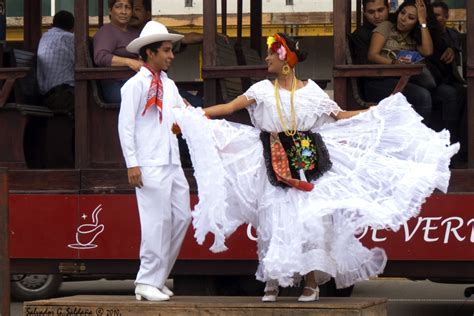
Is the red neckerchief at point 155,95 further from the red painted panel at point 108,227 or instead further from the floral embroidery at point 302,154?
the red painted panel at point 108,227

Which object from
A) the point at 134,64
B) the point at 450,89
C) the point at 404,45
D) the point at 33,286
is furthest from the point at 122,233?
the point at 33,286

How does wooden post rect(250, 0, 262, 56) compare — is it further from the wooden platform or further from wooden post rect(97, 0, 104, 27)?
the wooden platform

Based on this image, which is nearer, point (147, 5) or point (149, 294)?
point (149, 294)

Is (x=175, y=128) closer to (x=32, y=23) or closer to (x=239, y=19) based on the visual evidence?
(x=239, y=19)

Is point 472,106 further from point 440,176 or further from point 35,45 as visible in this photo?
point 35,45

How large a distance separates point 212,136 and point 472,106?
2568 millimetres

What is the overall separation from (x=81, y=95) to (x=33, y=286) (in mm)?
3742

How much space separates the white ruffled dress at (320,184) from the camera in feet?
28.2

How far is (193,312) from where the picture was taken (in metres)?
8.94

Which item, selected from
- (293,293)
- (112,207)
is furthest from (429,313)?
(112,207)

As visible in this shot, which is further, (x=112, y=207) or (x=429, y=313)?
(x=429, y=313)

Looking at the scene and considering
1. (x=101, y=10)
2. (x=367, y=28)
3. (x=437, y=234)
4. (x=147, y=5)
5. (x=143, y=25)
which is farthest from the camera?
(x=101, y=10)

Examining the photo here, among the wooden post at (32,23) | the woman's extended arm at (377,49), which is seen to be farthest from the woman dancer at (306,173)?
the wooden post at (32,23)

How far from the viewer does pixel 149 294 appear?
9250mm
